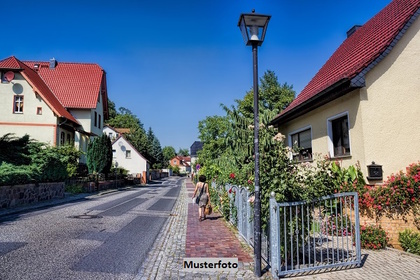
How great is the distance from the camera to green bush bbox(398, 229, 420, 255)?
6.92m

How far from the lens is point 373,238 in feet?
23.3

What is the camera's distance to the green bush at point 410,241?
6.92 metres

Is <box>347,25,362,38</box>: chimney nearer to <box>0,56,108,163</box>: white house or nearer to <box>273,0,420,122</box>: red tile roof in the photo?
<box>273,0,420,122</box>: red tile roof

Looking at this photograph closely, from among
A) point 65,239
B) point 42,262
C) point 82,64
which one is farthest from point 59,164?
point 82,64

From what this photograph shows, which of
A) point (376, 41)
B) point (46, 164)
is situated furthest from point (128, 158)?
point (376, 41)

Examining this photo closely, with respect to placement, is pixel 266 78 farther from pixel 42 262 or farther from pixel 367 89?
pixel 42 262

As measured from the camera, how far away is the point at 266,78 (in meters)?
37.2

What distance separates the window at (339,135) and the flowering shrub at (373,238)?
2171 millimetres

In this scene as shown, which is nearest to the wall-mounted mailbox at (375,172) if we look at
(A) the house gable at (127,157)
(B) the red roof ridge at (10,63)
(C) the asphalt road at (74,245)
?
(C) the asphalt road at (74,245)

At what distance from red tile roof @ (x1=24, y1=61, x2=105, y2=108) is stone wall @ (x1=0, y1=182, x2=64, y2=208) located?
16.4 m

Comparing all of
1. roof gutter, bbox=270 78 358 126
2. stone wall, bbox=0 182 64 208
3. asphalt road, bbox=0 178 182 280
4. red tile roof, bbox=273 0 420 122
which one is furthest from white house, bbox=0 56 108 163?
red tile roof, bbox=273 0 420 122

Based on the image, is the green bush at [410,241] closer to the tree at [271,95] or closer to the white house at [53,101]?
the white house at [53,101]

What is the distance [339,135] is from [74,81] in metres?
32.6

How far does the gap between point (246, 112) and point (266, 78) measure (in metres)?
9.23
